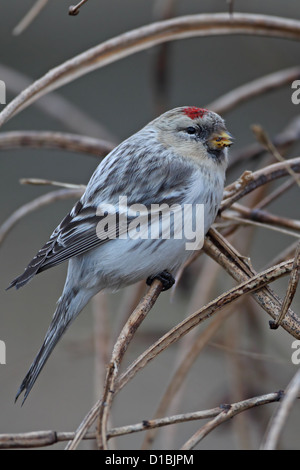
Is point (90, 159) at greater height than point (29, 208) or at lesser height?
greater

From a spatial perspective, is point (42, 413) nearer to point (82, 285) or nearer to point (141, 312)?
point (82, 285)

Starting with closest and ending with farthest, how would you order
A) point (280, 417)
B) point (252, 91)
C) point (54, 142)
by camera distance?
point (280, 417) → point (54, 142) → point (252, 91)

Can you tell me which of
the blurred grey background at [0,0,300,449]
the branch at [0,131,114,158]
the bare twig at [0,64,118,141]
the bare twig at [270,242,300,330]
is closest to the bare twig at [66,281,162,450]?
the bare twig at [270,242,300,330]

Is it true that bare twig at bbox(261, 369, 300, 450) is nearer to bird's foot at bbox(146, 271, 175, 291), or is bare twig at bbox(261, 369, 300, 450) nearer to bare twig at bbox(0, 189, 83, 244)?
bird's foot at bbox(146, 271, 175, 291)

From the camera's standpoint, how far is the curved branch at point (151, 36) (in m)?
1.29

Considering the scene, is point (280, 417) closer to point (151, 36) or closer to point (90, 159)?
point (151, 36)

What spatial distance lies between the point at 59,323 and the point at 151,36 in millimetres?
606

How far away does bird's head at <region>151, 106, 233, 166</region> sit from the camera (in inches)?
62.8

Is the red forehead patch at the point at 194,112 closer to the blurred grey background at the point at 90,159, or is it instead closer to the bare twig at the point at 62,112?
the bare twig at the point at 62,112

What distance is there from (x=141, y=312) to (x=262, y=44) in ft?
4.08

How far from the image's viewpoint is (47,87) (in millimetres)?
1293

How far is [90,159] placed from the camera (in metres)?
3.97

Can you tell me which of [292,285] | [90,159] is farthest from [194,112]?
[90,159]

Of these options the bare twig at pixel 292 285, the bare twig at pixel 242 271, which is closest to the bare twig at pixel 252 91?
the bare twig at pixel 242 271
